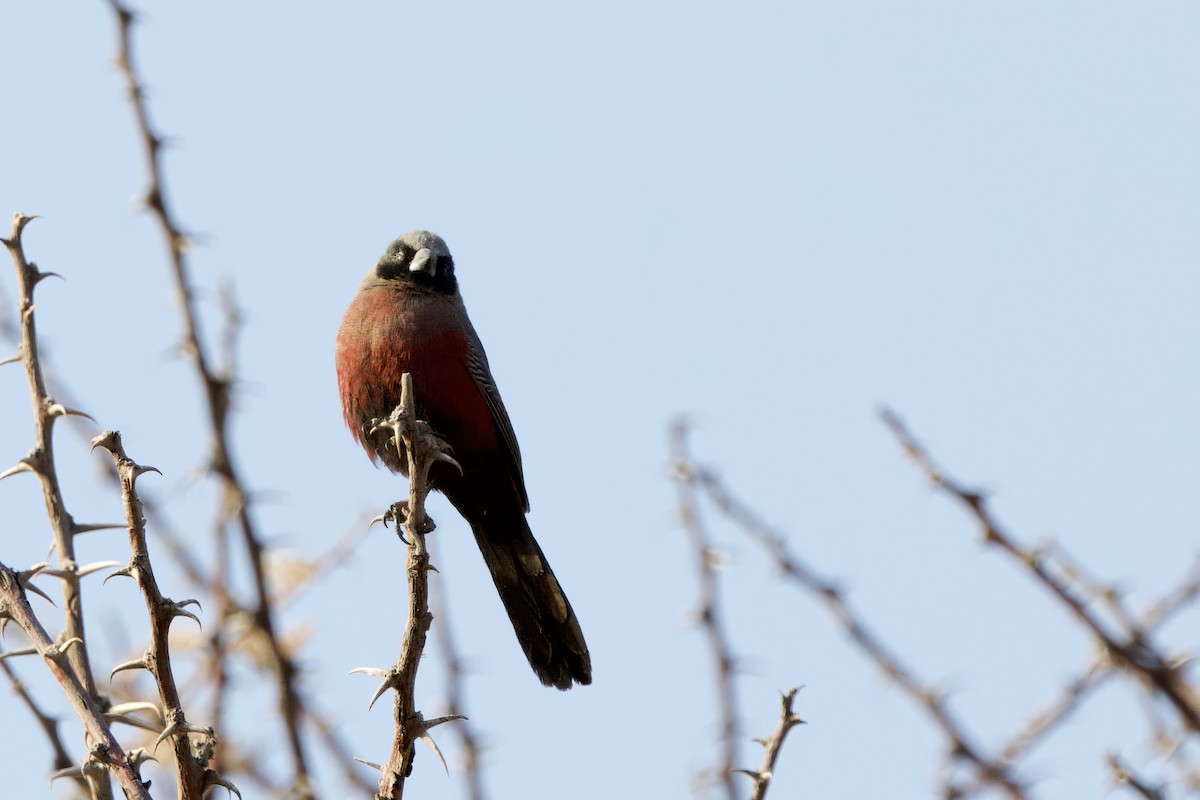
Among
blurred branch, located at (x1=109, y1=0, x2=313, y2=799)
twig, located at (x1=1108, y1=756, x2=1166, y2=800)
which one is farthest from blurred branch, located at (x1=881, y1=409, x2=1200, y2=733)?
blurred branch, located at (x1=109, y1=0, x2=313, y2=799)

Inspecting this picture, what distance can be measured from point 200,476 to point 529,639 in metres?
2.53

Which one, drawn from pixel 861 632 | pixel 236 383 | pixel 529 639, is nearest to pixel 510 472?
pixel 529 639

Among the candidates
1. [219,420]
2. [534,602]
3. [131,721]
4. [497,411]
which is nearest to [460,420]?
[497,411]

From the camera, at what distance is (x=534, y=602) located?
20.8ft

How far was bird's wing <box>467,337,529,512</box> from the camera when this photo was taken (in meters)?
6.54

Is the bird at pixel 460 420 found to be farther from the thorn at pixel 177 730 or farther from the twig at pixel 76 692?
the thorn at pixel 177 730

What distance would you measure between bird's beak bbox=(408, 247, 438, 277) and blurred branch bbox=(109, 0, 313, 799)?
102 inches

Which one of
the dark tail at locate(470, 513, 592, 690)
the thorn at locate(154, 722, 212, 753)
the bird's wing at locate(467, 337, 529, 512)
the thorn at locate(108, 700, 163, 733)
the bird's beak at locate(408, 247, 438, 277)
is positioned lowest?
the thorn at locate(154, 722, 212, 753)

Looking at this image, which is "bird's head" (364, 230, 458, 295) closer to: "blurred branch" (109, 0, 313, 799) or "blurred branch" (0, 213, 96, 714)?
"blurred branch" (109, 0, 313, 799)

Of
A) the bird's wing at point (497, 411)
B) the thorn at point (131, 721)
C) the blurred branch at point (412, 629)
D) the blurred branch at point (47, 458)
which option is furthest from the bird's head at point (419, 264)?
the thorn at point (131, 721)

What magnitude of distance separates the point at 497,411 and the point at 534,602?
34.7 inches

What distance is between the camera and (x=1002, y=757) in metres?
→ 2.96

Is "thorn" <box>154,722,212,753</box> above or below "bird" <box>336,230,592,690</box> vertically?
below

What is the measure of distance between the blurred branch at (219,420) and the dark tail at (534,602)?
92.1 inches
